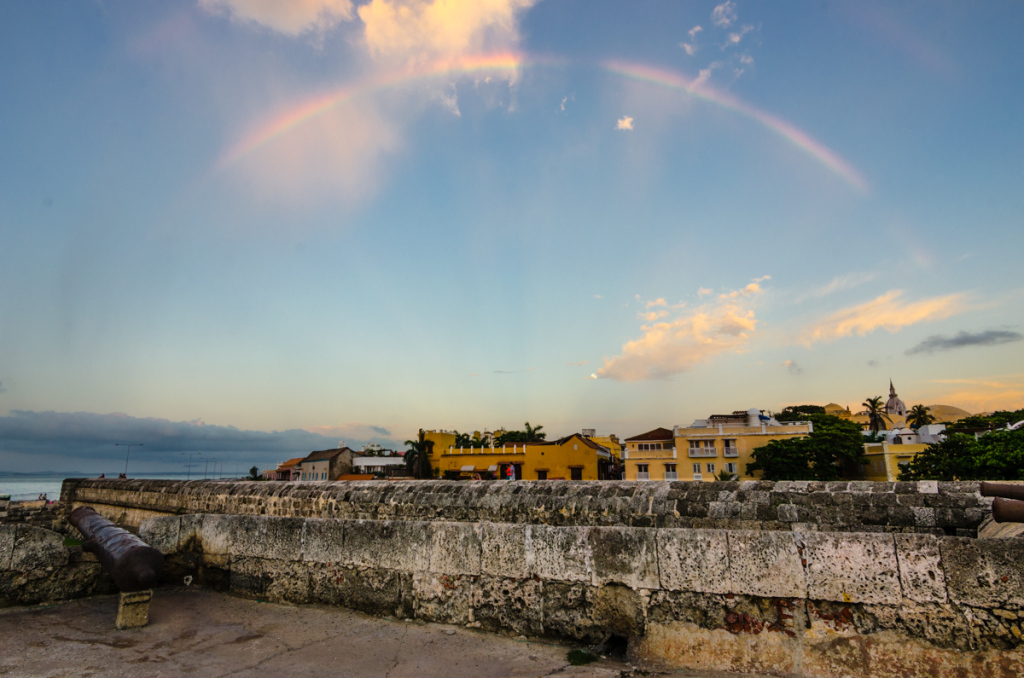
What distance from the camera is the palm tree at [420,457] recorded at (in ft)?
178

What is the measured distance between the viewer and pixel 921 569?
3.11 meters

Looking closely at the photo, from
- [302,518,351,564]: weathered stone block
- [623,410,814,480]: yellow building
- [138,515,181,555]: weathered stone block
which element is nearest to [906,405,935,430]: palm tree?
[623,410,814,480]: yellow building

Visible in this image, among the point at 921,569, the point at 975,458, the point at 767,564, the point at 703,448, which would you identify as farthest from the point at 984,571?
the point at 703,448

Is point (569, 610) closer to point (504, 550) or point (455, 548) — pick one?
point (504, 550)

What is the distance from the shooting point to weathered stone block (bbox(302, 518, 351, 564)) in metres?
4.97

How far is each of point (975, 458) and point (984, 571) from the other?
127 feet

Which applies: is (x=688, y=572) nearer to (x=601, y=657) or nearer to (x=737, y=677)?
(x=737, y=677)

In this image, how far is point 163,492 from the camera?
1381 cm

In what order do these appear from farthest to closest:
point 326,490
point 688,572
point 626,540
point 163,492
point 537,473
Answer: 1. point 537,473
2. point 163,492
3. point 326,490
4. point 626,540
5. point 688,572

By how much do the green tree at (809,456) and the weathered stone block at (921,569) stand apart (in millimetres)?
47168

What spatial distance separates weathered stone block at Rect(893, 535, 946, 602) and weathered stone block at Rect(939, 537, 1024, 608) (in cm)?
4

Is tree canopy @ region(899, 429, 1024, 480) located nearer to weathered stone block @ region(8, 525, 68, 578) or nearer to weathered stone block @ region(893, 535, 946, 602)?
weathered stone block @ region(893, 535, 946, 602)

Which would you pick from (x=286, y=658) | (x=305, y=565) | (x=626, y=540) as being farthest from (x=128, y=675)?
(x=626, y=540)

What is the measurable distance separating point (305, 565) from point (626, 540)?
3315mm
